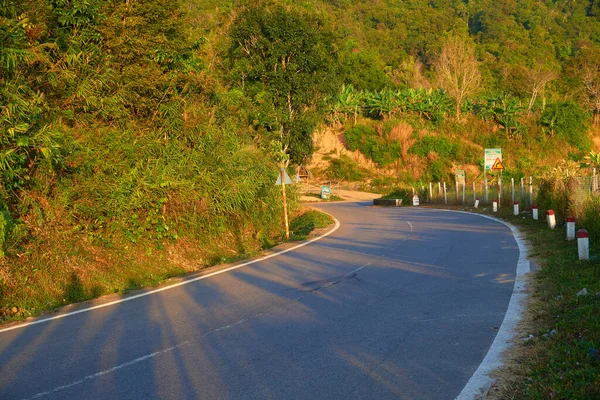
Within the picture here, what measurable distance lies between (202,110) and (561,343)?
44.9 feet

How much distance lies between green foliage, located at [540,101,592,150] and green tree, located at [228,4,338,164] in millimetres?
35953

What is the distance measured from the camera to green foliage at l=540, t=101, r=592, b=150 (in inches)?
2726

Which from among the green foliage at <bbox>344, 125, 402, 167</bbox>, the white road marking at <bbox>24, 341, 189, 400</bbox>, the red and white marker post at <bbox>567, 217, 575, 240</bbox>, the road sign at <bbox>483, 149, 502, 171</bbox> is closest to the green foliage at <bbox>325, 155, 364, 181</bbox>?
the green foliage at <bbox>344, 125, 402, 167</bbox>

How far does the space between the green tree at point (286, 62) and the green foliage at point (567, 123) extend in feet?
118

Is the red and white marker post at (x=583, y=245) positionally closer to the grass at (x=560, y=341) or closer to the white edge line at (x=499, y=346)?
the grass at (x=560, y=341)

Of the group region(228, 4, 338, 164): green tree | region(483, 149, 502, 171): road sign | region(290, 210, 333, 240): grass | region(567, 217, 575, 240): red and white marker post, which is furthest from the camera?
region(228, 4, 338, 164): green tree

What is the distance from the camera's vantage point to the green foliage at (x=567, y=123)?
2726 inches

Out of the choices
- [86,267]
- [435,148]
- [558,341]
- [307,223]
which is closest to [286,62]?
[307,223]

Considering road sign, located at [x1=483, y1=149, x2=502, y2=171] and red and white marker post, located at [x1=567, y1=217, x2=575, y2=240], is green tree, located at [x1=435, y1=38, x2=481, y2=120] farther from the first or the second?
red and white marker post, located at [x1=567, y1=217, x2=575, y2=240]

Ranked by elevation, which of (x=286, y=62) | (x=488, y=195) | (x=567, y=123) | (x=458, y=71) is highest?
(x=458, y=71)

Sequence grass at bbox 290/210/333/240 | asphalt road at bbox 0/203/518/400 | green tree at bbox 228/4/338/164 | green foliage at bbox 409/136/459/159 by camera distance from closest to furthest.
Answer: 1. asphalt road at bbox 0/203/518/400
2. grass at bbox 290/210/333/240
3. green tree at bbox 228/4/338/164
4. green foliage at bbox 409/136/459/159

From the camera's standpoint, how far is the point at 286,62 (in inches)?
1649

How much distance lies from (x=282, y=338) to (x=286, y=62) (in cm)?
3578

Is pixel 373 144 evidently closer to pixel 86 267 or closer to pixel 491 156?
pixel 491 156
